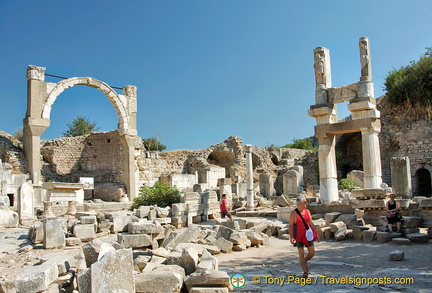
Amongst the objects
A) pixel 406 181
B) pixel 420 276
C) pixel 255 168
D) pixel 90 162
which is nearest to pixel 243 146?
pixel 255 168

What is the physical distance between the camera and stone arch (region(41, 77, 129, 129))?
1928 cm

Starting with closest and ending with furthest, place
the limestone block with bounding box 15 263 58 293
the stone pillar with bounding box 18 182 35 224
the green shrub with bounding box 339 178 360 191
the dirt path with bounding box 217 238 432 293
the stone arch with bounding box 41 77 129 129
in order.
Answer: the limestone block with bounding box 15 263 58 293
the dirt path with bounding box 217 238 432 293
the stone pillar with bounding box 18 182 35 224
the green shrub with bounding box 339 178 360 191
the stone arch with bounding box 41 77 129 129

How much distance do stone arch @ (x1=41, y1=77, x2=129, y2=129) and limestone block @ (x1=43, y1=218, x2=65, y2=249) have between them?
11.6 meters

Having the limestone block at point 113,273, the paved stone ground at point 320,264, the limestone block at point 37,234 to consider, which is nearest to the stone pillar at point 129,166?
the paved stone ground at point 320,264

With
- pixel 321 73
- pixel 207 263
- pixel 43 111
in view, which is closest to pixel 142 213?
pixel 207 263

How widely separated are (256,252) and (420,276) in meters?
3.80

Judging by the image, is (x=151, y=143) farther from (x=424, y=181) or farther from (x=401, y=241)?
(x=401, y=241)

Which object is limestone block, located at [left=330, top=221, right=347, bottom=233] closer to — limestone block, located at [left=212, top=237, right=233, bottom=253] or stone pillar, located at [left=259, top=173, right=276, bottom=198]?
limestone block, located at [left=212, top=237, right=233, bottom=253]

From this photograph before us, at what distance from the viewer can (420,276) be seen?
221 inches

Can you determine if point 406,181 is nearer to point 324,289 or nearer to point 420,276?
point 420,276

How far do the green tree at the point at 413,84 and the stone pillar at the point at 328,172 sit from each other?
1087 cm

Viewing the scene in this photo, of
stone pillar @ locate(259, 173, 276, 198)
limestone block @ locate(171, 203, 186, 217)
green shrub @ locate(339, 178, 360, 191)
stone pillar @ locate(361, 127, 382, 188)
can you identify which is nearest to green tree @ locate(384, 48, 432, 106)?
green shrub @ locate(339, 178, 360, 191)

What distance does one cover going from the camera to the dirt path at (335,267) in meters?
5.17

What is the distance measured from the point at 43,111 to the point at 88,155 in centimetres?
709
